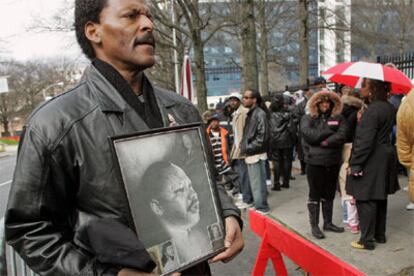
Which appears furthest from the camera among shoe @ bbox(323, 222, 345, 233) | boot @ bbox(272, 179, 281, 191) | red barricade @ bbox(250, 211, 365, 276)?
boot @ bbox(272, 179, 281, 191)

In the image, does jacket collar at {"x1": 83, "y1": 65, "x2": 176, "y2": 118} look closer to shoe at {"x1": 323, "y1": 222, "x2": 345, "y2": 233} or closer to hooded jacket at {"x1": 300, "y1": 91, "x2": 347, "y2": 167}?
hooded jacket at {"x1": 300, "y1": 91, "x2": 347, "y2": 167}

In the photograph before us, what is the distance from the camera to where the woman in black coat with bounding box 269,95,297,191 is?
8.22 m

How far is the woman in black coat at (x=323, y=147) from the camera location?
5.10 meters

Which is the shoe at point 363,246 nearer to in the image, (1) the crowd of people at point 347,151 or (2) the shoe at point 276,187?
(1) the crowd of people at point 347,151

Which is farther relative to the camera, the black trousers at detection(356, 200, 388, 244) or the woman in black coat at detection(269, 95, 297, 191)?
the woman in black coat at detection(269, 95, 297, 191)

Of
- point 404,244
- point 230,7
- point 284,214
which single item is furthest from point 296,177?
point 230,7

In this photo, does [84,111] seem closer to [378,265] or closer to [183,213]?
[183,213]

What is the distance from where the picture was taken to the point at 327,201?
5383 mm

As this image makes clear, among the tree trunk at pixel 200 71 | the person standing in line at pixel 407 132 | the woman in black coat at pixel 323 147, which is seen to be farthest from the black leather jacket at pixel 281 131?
the tree trunk at pixel 200 71

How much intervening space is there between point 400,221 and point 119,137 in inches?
222

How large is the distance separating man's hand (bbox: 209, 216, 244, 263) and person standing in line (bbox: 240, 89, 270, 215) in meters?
4.93

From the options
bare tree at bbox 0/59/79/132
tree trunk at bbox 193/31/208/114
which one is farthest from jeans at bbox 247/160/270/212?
bare tree at bbox 0/59/79/132

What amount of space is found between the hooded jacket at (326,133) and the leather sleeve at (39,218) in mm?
4260

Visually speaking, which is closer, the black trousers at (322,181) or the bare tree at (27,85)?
the black trousers at (322,181)
